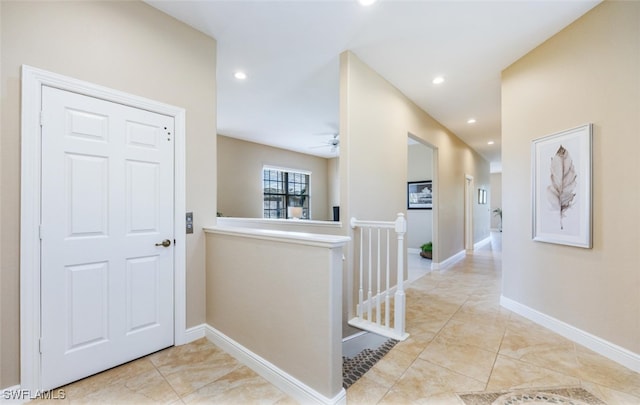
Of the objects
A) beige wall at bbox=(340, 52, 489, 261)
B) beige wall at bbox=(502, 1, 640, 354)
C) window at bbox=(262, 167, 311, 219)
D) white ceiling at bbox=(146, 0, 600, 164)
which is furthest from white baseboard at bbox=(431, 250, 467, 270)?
window at bbox=(262, 167, 311, 219)

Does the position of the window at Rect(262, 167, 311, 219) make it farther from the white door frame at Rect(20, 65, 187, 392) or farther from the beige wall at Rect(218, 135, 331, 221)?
the white door frame at Rect(20, 65, 187, 392)

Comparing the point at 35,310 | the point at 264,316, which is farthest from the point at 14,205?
the point at 264,316

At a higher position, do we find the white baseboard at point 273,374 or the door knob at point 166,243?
the door knob at point 166,243

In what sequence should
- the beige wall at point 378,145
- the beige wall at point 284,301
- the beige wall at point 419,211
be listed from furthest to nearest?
the beige wall at point 419,211, the beige wall at point 378,145, the beige wall at point 284,301

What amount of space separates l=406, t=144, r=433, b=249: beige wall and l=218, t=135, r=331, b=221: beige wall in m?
3.09

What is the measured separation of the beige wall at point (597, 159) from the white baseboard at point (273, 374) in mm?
2213

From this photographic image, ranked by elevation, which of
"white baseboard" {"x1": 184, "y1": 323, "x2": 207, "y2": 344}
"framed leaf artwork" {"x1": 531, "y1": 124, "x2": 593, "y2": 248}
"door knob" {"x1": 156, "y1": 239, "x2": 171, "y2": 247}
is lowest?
"white baseboard" {"x1": 184, "y1": 323, "x2": 207, "y2": 344}

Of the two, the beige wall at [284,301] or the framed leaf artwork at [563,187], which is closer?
the beige wall at [284,301]

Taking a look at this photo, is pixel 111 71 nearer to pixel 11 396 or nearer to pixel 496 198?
pixel 11 396

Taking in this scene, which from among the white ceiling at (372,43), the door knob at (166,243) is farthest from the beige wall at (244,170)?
the door knob at (166,243)

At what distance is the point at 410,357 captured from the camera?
212 centimetres

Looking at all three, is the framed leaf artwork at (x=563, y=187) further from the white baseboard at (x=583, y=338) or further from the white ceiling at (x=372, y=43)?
the white ceiling at (x=372, y=43)

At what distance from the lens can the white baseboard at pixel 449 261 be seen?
502cm

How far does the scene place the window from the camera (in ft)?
23.1
